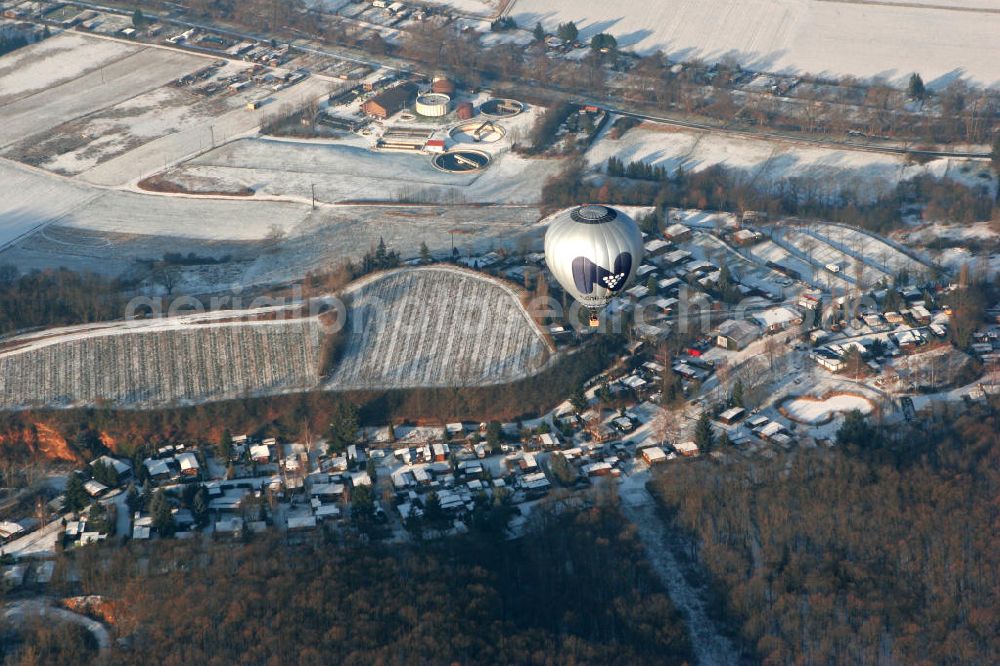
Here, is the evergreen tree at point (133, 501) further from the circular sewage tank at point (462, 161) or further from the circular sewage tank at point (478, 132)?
the circular sewage tank at point (478, 132)

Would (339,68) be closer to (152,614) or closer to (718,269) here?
(718,269)

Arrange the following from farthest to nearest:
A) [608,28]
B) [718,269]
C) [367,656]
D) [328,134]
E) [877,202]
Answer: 1. [608,28]
2. [328,134]
3. [877,202]
4. [718,269]
5. [367,656]

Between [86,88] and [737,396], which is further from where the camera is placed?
[86,88]

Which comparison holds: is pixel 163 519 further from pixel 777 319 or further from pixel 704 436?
pixel 777 319

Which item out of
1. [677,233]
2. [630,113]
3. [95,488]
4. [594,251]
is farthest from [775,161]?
[95,488]

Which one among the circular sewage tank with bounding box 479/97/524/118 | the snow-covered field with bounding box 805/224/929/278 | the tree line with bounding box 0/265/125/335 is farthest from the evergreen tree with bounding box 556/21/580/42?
the tree line with bounding box 0/265/125/335

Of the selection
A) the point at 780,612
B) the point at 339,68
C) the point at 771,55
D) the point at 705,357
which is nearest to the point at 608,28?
the point at 771,55

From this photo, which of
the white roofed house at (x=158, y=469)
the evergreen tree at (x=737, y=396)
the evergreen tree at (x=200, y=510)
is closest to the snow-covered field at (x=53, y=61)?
the white roofed house at (x=158, y=469)
